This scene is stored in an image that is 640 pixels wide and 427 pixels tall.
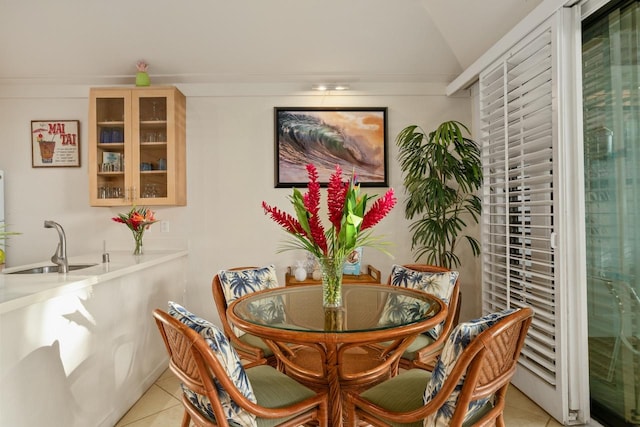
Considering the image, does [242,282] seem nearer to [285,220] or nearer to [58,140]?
[285,220]

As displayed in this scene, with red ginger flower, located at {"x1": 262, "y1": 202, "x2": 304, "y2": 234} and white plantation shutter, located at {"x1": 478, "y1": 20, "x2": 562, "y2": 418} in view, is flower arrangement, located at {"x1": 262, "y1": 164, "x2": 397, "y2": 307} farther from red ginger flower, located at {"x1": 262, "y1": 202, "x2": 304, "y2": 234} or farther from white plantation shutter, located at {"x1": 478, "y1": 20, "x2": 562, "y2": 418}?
white plantation shutter, located at {"x1": 478, "y1": 20, "x2": 562, "y2": 418}

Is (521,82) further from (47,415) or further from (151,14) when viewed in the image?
(47,415)

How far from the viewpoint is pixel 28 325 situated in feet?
5.46

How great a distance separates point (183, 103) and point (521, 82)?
289 centimetres

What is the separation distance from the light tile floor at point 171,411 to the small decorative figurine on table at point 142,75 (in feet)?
8.44

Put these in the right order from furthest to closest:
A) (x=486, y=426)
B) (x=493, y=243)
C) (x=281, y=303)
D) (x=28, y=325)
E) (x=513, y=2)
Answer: (x=493, y=243)
(x=513, y=2)
(x=281, y=303)
(x=28, y=325)
(x=486, y=426)

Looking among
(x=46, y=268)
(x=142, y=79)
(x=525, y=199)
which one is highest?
(x=142, y=79)

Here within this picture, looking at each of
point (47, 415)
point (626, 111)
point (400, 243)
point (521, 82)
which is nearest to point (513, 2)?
point (521, 82)

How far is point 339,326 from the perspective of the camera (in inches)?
60.4

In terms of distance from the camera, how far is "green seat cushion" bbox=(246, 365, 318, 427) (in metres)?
1.51

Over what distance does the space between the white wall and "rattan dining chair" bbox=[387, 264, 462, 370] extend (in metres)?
1.16

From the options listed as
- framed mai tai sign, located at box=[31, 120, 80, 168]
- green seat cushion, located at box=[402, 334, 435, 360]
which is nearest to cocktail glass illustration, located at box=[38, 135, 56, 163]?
framed mai tai sign, located at box=[31, 120, 80, 168]

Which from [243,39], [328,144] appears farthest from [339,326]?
[243,39]

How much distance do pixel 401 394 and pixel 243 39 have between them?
314cm
